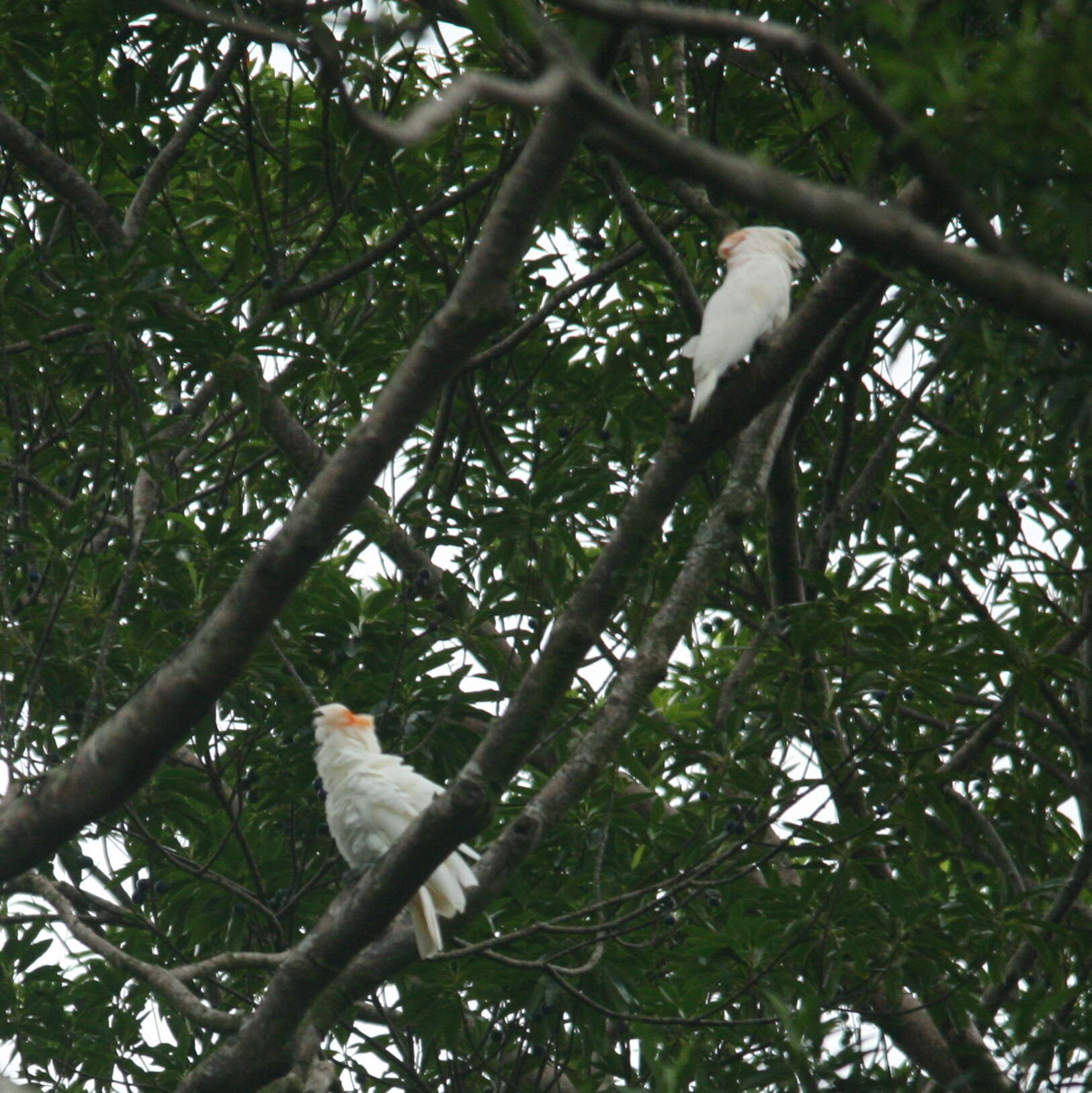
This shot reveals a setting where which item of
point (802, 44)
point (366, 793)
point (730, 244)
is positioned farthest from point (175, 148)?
point (802, 44)

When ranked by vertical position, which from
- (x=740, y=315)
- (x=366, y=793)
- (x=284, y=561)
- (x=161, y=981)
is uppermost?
(x=740, y=315)

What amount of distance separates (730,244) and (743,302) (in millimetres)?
468

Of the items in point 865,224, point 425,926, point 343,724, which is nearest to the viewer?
point 865,224

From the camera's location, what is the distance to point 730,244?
4621 mm

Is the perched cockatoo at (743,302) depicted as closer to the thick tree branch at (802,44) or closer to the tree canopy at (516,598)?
the tree canopy at (516,598)

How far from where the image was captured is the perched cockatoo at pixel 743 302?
401cm

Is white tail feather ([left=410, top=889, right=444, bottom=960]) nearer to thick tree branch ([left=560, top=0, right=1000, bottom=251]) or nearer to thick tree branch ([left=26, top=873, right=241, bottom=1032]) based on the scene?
thick tree branch ([left=26, top=873, right=241, bottom=1032])

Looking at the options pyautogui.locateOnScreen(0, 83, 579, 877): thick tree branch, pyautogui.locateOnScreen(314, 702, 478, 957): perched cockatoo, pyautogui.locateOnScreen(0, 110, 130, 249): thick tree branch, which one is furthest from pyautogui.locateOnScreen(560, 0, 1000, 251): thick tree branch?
pyautogui.locateOnScreen(0, 110, 130, 249): thick tree branch

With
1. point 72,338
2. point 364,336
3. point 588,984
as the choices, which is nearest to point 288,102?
point 364,336

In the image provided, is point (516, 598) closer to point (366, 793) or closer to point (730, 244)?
point (366, 793)

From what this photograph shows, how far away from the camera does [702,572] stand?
10.9 ft

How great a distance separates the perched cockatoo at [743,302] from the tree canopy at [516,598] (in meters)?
0.14

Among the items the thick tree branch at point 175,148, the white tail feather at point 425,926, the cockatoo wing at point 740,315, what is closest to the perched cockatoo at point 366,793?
the white tail feather at point 425,926

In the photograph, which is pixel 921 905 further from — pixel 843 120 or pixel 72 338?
pixel 72 338
